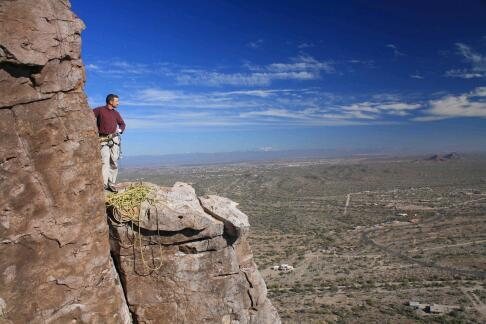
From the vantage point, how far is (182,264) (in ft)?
34.4

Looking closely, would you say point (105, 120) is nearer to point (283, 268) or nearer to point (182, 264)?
point (182, 264)

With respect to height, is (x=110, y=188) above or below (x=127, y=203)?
above

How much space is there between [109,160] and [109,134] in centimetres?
80

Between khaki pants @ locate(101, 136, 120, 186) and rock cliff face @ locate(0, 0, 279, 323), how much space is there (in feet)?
7.07

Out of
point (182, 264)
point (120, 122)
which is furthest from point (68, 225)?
point (120, 122)

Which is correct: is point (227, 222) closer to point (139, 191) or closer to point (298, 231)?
point (139, 191)

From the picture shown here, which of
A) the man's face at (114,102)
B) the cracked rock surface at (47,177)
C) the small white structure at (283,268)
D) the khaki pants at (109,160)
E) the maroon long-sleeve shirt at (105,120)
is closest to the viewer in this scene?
the cracked rock surface at (47,177)

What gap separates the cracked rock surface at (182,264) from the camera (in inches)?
403

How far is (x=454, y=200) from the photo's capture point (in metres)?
107

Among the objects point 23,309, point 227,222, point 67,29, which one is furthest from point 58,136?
point 227,222

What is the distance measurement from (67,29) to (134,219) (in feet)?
15.1

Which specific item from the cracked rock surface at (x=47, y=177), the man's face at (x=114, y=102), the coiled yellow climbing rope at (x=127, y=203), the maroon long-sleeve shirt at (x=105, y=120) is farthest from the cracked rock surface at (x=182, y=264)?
the man's face at (x=114, y=102)

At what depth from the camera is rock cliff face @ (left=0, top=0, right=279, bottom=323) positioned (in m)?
7.95

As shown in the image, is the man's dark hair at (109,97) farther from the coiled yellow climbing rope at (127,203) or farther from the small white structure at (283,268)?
the small white structure at (283,268)
